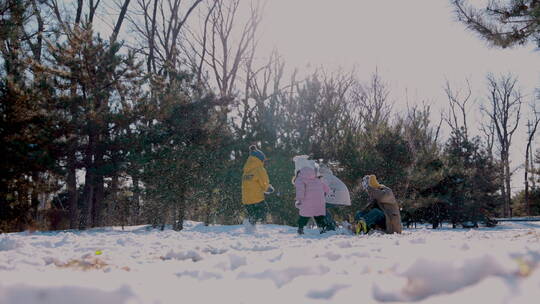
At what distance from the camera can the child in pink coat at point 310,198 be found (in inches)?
324

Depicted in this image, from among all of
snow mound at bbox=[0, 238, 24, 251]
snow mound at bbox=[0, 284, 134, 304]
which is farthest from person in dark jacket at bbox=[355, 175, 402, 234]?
snow mound at bbox=[0, 284, 134, 304]

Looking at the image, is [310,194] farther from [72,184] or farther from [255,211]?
[72,184]

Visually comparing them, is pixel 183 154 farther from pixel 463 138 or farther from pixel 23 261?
pixel 463 138

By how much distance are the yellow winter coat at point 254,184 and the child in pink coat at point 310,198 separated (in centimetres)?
95

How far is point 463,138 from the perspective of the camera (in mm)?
19844

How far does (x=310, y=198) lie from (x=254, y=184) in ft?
4.72

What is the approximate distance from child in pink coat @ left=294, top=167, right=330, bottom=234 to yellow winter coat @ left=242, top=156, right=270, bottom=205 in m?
0.95

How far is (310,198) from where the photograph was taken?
824cm

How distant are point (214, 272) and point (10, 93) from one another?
10.7m

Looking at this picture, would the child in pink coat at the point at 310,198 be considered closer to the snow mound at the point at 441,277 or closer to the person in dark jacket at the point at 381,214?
the person in dark jacket at the point at 381,214

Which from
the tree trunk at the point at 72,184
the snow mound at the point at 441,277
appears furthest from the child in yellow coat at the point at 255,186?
the snow mound at the point at 441,277

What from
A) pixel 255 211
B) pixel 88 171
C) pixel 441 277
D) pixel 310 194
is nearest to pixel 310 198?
pixel 310 194

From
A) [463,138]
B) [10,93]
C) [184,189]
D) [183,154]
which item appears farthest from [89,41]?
[463,138]

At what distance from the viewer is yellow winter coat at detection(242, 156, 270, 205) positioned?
914cm
